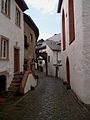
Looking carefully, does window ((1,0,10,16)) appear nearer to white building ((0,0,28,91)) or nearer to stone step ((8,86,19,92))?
white building ((0,0,28,91))

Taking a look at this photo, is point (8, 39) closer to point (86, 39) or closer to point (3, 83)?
point (3, 83)

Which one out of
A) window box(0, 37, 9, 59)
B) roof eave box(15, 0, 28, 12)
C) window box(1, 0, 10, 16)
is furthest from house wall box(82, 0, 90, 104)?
roof eave box(15, 0, 28, 12)

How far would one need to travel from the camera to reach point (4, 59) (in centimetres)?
1394

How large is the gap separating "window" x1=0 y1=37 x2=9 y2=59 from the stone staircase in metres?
1.94

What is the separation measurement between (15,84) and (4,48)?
2.47 meters

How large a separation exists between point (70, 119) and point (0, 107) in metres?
3.70

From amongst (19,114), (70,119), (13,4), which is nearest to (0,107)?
(19,114)

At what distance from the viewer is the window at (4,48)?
13711 millimetres

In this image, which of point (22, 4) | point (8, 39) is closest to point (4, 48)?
→ point (8, 39)

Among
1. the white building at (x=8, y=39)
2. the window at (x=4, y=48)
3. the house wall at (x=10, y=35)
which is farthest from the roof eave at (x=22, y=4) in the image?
the window at (x=4, y=48)

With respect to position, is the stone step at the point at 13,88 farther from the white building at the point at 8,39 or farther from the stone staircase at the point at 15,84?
the white building at the point at 8,39

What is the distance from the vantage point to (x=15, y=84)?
15344 mm

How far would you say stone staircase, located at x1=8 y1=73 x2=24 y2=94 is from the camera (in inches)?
580

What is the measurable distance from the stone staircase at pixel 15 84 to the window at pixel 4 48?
194cm
